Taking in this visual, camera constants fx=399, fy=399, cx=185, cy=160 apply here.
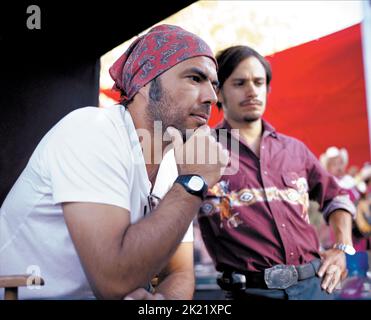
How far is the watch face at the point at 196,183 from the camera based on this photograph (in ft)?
3.13

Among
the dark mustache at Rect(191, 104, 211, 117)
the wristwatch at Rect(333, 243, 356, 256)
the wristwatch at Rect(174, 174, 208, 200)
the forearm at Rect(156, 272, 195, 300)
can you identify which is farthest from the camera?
the wristwatch at Rect(333, 243, 356, 256)

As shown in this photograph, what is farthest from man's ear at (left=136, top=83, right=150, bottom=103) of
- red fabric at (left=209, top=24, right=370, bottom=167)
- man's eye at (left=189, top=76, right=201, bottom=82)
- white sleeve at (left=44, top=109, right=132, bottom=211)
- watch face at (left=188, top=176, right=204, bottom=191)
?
red fabric at (left=209, top=24, right=370, bottom=167)

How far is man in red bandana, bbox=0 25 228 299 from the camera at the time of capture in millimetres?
852

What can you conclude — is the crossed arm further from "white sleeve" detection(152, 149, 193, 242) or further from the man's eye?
the man's eye

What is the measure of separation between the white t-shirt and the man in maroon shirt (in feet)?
1.82

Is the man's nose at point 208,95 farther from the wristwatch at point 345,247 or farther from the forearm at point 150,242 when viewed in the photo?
the wristwatch at point 345,247

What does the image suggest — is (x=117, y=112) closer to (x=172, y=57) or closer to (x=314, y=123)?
(x=172, y=57)

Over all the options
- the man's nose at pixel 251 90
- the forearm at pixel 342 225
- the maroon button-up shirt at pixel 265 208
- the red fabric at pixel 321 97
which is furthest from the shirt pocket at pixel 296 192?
the red fabric at pixel 321 97

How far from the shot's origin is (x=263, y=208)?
151 centimetres

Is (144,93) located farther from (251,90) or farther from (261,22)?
(261,22)

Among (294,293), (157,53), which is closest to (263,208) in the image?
(294,293)
